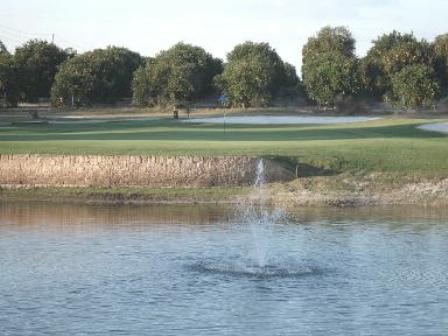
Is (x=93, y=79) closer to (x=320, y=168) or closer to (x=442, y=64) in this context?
(x=442, y=64)

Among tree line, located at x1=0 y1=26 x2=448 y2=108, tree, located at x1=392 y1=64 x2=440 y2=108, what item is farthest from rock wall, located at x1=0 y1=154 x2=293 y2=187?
tree, located at x1=392 y1=64 x2=440 y2=108

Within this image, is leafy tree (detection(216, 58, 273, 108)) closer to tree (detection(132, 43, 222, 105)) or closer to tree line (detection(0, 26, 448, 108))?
tree line (detection(0, 26, 448, 108))

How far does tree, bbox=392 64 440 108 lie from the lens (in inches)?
4980

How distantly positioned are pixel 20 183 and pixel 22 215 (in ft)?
26.3

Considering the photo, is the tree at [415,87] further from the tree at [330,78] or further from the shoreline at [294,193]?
the shoreline at [294,193]

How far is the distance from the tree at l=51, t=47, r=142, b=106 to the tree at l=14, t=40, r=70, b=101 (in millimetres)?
6664

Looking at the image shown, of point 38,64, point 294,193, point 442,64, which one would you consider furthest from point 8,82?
point 294,193

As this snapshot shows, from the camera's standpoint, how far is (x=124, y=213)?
119 feet

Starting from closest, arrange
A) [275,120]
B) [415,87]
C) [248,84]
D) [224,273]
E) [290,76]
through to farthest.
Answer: [224,273]
[275,120]
[415,87]
[248,84]
[290,76]

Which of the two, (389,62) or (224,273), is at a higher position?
(389,62)

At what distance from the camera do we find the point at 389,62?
13912 cm

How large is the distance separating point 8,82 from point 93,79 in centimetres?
1205

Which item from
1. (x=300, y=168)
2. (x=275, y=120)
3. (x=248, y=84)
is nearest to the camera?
(x=300, y=168)

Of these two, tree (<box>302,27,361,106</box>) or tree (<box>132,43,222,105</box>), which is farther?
tree (<box>132,43,222,105</box>)
